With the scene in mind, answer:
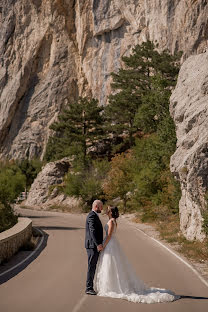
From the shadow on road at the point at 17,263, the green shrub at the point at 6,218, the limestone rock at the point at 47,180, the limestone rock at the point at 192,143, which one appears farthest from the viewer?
the limestone rock at the point at 47,180

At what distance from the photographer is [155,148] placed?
33281 millimetres

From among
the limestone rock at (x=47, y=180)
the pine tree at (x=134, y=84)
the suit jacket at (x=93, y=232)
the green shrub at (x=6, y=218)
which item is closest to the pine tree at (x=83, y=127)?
the pine tree at (x=134, y=84)

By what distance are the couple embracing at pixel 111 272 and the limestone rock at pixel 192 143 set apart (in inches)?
303

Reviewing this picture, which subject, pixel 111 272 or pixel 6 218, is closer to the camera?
pixel 111 272

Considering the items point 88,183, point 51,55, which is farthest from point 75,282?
point 51,55

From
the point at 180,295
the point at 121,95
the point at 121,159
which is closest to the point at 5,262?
the point at 180,295

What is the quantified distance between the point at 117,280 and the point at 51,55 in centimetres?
7323

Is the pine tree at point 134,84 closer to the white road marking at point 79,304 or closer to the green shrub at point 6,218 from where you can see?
the green shrub at point 6,218

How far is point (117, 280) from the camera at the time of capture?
8.59m

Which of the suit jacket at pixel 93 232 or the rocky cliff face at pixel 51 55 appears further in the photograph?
the rocky cliff face at pixel 51 55

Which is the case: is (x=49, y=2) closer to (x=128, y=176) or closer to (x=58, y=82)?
(x=58, y=82)

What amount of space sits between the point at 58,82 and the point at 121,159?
125 ft

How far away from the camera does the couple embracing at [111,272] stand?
335 inches

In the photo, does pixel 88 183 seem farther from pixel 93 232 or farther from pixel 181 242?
pixel 93 232
